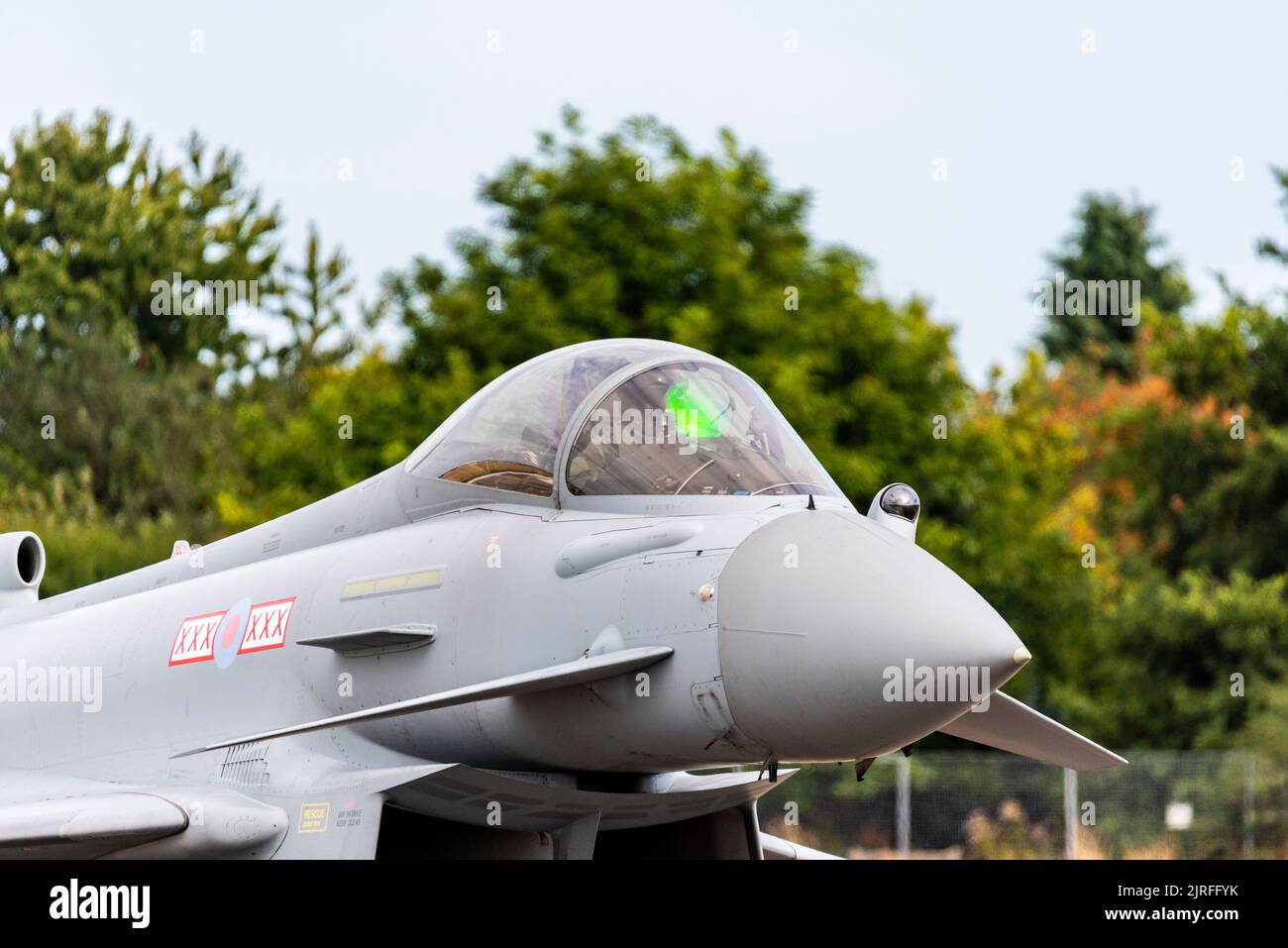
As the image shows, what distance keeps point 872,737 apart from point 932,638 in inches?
21.9

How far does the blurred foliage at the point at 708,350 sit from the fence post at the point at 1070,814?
782 millimetres

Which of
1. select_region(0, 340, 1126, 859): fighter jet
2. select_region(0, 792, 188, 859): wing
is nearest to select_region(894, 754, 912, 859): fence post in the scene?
select_region(0, 340, 1126, 859): fighter jet

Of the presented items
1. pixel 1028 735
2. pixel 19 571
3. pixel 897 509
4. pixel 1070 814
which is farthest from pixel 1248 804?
pixel 897 509

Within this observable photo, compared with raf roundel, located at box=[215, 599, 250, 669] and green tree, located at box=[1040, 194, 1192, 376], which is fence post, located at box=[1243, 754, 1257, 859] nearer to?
raf roundel, located at box=[215, 599, 250, 669]

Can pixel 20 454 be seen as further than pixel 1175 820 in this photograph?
Yes

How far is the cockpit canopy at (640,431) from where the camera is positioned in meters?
7.68

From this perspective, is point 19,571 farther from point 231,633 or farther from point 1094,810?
point 1094,810

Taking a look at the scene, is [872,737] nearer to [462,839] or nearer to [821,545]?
[821,545]

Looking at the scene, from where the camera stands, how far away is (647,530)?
7309mm

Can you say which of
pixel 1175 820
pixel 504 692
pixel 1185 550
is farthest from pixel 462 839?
pixel 1185 550

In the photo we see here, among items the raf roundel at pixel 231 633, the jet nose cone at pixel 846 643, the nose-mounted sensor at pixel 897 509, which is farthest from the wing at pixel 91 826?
the nose-mounted sensor at pixel 897 509

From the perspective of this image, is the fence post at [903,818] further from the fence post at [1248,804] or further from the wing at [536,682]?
the wing at [536,682]

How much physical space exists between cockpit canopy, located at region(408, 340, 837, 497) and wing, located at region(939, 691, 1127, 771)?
1.38m

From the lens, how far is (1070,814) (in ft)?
79.7
